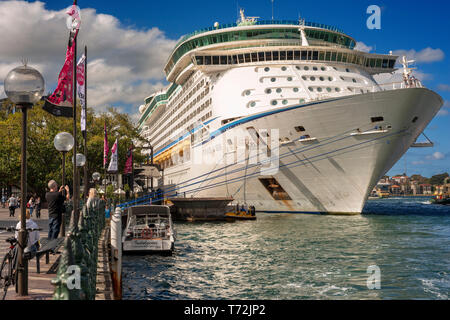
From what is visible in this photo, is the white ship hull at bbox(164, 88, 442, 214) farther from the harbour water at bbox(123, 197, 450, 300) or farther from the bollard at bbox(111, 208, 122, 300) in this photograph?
the bollard at bbox(111, 208, 122, 300)

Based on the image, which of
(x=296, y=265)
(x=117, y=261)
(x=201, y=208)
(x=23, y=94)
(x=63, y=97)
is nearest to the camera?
(x=23, y=94)

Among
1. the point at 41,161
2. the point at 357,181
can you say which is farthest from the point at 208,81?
the point at 41,161

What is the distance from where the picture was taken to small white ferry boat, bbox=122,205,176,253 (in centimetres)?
1692

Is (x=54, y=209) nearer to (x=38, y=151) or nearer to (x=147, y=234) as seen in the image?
(x=147, y=234)

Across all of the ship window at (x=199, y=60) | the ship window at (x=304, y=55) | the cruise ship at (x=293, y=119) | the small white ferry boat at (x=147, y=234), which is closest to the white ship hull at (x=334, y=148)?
the cruise ship at (x=293, y=119)

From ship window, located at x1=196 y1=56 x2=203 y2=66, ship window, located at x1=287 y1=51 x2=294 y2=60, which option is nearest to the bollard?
ship window, located at x1=287 y1=51 x2=294 y2=60

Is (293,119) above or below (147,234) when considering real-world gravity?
above

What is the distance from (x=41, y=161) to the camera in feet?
135

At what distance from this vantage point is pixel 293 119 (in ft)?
86.2

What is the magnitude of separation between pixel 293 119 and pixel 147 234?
1218 centimetres

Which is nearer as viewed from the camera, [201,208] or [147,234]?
[147,234]

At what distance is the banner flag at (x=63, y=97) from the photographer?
12031 mm

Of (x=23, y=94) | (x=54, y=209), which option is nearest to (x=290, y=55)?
(x=54, y=209)
